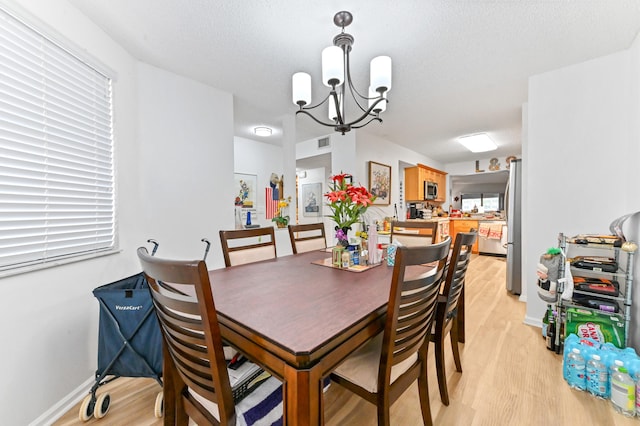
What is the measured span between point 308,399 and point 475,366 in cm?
175

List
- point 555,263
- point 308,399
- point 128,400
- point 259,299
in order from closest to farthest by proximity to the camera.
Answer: point 308,399 < point 259,299 < point 128,400 < point 555,263

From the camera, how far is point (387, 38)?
1.87m

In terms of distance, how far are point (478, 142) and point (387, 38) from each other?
12.0 feet

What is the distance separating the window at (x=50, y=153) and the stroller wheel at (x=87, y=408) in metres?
0.81

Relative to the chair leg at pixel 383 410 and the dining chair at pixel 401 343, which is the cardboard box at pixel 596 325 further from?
the chair leg at pixel 383 410

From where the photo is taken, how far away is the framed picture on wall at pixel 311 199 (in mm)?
6195

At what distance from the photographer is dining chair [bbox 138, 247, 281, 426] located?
2.39ft

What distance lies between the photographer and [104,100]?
1.84 m

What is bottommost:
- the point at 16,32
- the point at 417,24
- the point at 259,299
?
the point at 259,299

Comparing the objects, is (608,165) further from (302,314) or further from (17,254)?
(17,254)

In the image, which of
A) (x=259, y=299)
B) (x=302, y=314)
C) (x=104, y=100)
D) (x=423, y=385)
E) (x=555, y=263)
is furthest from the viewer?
(x=555, y=263)

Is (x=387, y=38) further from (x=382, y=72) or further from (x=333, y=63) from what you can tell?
(x=333, y=63)

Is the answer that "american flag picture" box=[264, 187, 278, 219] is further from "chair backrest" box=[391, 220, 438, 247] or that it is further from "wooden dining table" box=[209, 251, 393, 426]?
"wooden dining table" box=[209, 251, 393, 426]

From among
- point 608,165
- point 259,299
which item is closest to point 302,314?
point 259,299
